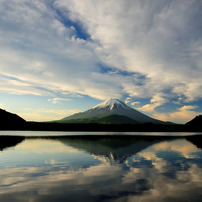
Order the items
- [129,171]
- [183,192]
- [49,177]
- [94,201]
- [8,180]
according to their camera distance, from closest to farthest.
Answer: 1. [94,201]
2. [183,192]
3. [8,180]
4. [49,177]
5. [129,171]

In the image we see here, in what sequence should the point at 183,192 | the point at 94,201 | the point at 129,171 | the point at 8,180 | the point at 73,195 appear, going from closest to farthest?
the point at 94,201, the point at 73,195, the point at 183,192, the point at 8,180, the point at 129,171

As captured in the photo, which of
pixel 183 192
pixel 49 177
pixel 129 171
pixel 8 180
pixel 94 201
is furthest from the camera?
pixel 129 171

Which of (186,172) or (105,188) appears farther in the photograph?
(186,172)

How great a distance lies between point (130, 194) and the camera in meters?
13.8

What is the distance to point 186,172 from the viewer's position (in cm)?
2148

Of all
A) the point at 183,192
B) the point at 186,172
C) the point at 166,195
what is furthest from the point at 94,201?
the point at 186,172

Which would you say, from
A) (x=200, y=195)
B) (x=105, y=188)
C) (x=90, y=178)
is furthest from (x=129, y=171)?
(x=200, y=195)

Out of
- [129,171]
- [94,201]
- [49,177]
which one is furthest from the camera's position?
[129,171]

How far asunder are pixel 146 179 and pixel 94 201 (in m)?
7.65

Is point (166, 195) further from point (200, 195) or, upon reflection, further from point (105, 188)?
point (105, 188)

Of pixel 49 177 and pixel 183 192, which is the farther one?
pixel 49 177

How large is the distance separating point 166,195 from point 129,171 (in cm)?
767

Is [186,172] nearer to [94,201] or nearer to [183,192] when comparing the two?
[183,192]

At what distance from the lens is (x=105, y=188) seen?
15.3 m
